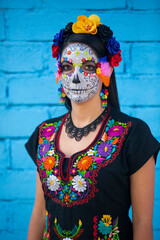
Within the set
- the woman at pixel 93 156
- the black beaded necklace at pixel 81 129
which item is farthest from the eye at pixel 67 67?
the black beaded necklace at pixel 81 129

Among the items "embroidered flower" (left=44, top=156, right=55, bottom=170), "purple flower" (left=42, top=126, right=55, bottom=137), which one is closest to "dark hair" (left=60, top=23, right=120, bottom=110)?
"purple flower" (left=42, top=126, right=55, bottom=137)

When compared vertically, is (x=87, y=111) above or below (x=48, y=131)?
above

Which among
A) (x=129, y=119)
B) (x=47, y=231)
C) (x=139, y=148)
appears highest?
(x=129, y=119)

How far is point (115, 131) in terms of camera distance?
144 cm

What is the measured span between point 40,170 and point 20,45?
1031 millimetres

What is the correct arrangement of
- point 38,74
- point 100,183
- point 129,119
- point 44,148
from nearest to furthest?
point 100,183 → point 129,119 → point 44,148 → point 38,74

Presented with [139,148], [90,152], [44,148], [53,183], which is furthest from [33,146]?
[139,148]

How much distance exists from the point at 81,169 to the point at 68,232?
12.0 inches

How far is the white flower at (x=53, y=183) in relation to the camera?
143 centimetres

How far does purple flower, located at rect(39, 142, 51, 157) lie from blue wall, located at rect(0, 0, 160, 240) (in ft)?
1.95

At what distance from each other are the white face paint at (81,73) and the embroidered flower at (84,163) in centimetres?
28

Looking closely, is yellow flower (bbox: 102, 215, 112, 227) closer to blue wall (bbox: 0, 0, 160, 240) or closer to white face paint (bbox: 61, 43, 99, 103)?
white face paint (bbox: 61, 43, 99, 103)

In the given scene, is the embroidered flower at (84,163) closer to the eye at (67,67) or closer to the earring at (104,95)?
the earring at (104,95)

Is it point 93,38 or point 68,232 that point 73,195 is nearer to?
point 68,232
